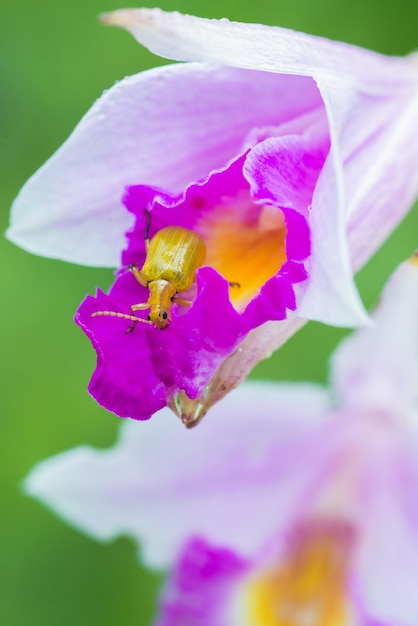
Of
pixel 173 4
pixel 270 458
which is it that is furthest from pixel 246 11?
pixel 270 458

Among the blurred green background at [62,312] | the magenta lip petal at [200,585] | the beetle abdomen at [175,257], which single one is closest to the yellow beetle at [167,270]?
the beetle abdomen at [175,257]

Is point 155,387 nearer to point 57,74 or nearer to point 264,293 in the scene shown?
point 264,293

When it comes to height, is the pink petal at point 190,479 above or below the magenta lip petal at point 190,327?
below

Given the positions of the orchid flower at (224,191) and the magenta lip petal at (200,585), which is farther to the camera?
the magenta lip petal at (200,585)

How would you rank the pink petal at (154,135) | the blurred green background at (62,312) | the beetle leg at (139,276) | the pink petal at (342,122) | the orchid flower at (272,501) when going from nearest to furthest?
the pink petal at (342,122)
the beetle leg at (139,276)
the pink petal at (154,135)
the orchid flower at (272,501)
the blurred green background at (62,312)

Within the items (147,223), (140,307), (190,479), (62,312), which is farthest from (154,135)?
(62,312)

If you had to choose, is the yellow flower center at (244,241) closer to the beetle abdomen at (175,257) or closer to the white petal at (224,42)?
the beetle abdomen at (175,257)

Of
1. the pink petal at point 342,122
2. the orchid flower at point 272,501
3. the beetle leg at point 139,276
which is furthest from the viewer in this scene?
the orchid flower at point 272,501

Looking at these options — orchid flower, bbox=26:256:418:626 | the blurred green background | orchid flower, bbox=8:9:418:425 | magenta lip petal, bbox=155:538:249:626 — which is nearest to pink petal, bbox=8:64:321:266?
orchid flower, bbox=8:9:418:425
